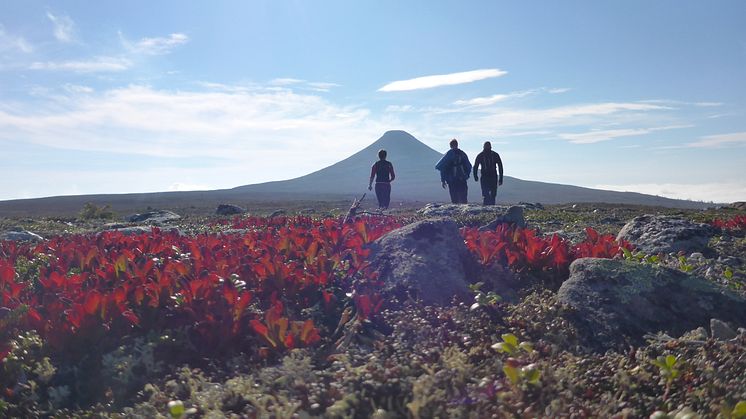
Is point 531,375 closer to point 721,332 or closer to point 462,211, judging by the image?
point 721,332

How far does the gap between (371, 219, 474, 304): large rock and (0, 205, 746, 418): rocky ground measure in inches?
4.6

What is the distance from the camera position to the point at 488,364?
12.8 ft

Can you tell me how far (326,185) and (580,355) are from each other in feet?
446

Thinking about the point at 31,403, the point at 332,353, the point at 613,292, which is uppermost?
the point at 613,292

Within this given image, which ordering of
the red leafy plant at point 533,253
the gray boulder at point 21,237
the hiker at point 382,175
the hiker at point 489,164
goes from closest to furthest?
the red leafy plant at point 533,253, the gray boulder at point 21,237, the hiker at point 489,164, the hiker at point 382,175

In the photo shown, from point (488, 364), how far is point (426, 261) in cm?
184

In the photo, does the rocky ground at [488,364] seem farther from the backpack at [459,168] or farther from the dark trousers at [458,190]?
the dark trousers at [458,190]

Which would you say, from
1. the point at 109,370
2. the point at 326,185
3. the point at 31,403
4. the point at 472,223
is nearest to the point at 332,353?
the point at 109,370

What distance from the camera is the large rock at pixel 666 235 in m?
8.46

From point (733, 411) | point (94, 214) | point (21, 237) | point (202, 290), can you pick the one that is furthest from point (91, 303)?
point (94, 214)

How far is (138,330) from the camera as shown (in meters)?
4.81

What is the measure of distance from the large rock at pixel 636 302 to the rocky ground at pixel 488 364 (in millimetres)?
11

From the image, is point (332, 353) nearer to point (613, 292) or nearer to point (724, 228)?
point (613, 292)

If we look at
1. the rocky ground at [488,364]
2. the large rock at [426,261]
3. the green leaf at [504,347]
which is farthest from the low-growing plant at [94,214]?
the green leaf at [504,347]
